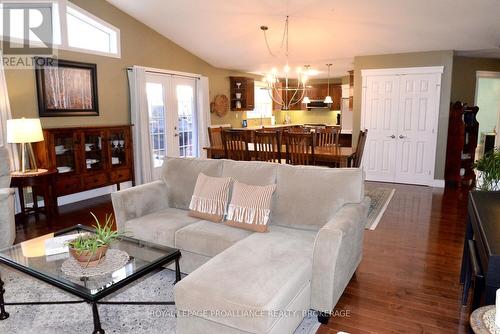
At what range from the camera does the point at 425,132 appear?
6.23 m

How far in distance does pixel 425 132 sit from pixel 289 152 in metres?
3.21

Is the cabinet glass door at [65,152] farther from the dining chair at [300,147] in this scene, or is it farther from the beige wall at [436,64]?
the beige wall at [436,64]

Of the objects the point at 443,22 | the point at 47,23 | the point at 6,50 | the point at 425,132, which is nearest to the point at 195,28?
the point at 47,23

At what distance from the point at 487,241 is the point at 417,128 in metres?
5.15

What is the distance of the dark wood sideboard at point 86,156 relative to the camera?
4.60m

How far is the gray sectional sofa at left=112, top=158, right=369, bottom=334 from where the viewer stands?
1782 millimetres

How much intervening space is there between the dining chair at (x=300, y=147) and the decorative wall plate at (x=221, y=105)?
392cm

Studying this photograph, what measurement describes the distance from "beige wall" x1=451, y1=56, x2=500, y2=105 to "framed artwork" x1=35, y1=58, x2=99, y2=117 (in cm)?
665

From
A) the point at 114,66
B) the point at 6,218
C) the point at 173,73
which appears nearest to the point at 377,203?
the point at 173,73

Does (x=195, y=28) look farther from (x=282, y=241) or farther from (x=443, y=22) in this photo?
(x=282, y=241)

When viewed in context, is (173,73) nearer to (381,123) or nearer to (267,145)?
(267,145)

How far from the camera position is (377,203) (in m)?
5.10

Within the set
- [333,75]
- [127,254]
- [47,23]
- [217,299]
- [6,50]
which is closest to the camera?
[217,299]

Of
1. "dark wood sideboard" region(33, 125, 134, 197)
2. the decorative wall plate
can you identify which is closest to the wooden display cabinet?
the decorative wall plate
